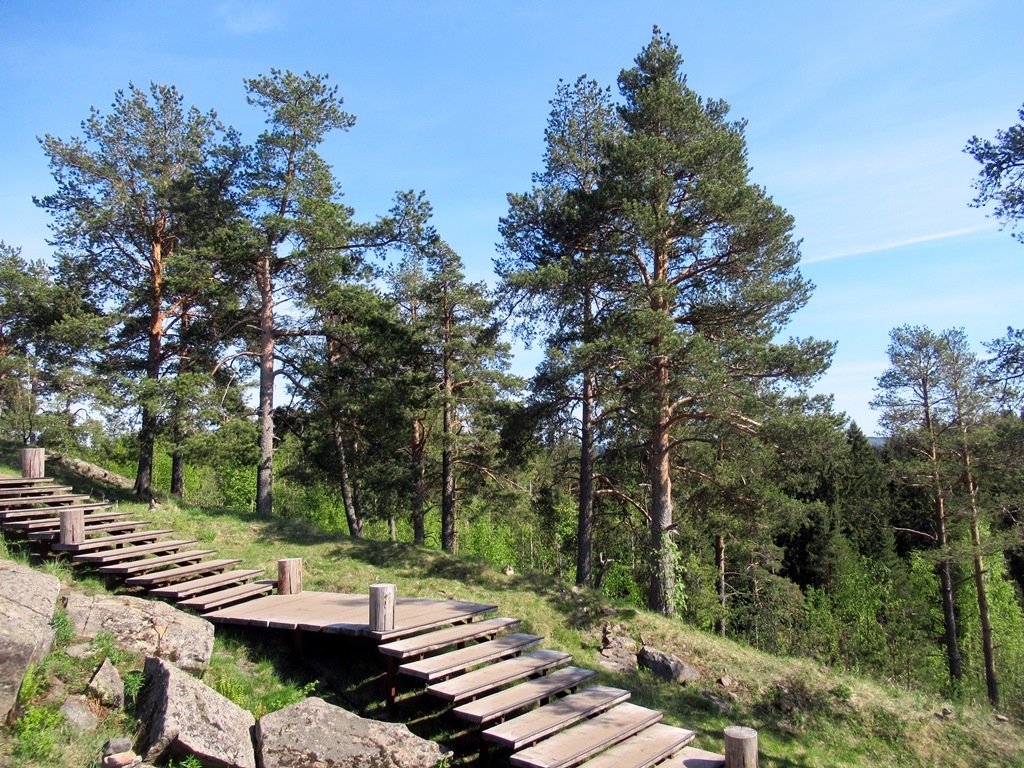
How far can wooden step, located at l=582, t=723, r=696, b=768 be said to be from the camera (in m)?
6.85

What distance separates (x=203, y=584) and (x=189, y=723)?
17.3ft

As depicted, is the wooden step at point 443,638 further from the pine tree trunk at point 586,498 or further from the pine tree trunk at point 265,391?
the pine tree trunk at point 265,391

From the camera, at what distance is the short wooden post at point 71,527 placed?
11125mm

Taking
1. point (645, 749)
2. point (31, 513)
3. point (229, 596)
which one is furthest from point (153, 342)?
point (645, 749)

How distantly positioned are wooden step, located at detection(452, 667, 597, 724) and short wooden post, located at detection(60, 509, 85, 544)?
756 centimetres

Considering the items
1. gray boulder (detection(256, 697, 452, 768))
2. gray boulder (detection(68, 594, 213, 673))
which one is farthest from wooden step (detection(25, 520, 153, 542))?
gray boulder (detection(256, 697, 452, 768))

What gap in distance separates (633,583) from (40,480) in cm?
3058

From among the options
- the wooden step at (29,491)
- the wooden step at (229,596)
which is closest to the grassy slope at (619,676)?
the wooden step at (229,596)

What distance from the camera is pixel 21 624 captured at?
250 inches

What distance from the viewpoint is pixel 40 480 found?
1405 centimetres

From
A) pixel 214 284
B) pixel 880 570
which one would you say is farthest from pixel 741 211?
pixel 880 570

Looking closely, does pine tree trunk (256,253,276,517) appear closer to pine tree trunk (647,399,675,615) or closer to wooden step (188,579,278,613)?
wooden step (188,579,278,613)

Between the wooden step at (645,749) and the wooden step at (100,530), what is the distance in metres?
10.2

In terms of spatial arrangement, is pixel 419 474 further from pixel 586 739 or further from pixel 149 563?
pixel 586 739
